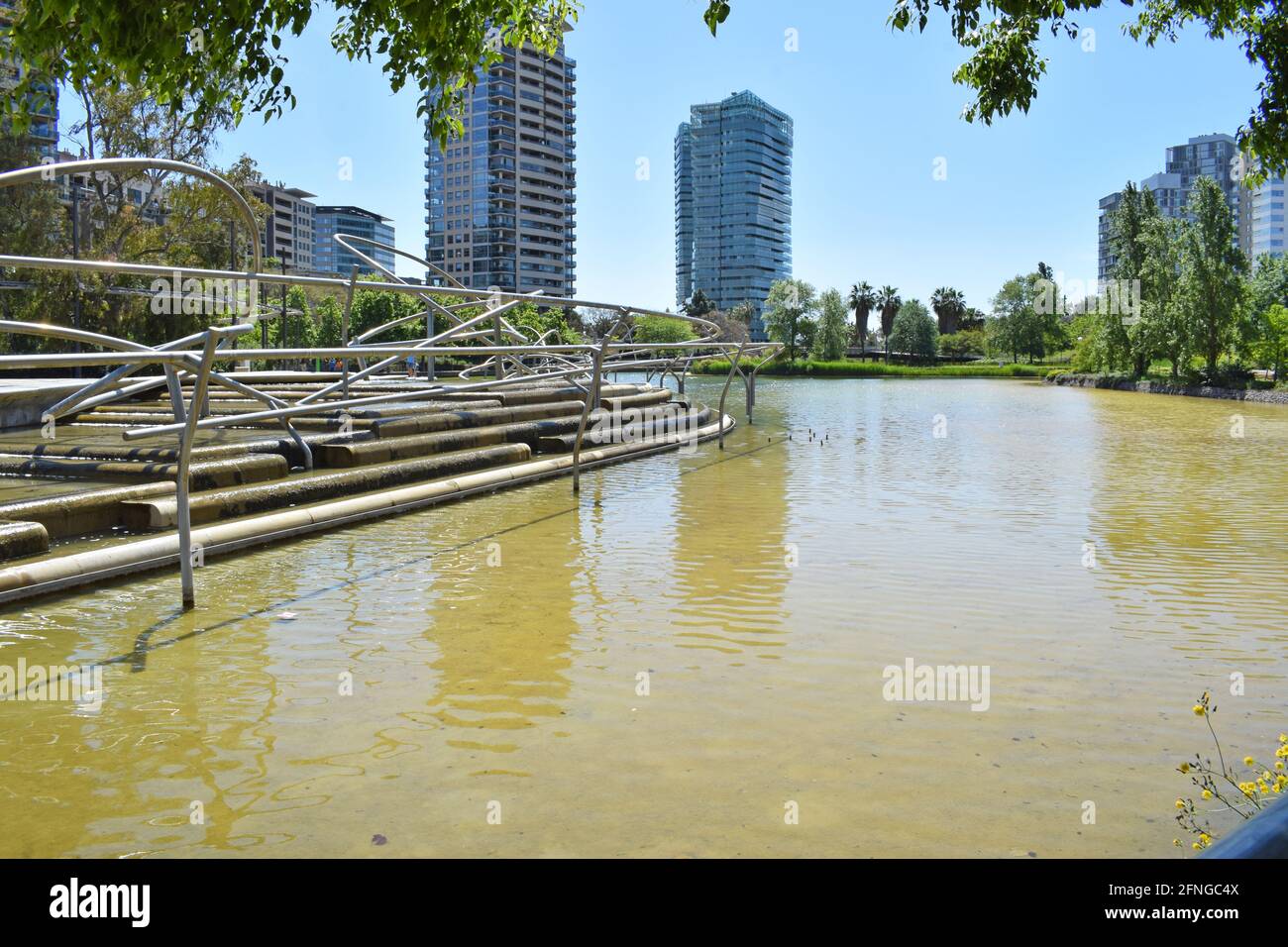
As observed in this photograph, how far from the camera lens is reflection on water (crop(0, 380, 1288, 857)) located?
11.6ft

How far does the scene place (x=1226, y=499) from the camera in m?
12.5

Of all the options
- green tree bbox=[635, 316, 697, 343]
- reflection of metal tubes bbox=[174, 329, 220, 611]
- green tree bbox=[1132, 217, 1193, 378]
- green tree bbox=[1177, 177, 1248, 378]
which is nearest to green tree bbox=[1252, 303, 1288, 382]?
green tree bbox=[1177, 177, 1248, 378]

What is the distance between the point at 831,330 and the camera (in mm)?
116625

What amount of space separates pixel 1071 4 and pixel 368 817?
5.40m

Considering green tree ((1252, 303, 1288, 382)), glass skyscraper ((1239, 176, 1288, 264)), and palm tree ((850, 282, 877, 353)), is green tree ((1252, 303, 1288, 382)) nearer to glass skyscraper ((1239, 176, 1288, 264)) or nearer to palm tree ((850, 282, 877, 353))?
palm tree ((850, 282, 877, 353))

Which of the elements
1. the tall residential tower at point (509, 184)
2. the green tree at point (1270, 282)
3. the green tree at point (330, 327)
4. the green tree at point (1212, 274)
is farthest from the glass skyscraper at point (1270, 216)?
the green tree at point (330, 327)

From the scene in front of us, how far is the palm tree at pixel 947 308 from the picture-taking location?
152125 millimetres

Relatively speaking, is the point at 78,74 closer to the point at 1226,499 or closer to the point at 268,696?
the point at 268,696

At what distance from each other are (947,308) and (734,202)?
42.2 metres

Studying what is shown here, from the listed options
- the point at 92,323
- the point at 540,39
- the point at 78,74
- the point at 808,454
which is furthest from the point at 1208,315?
the point at 78,74

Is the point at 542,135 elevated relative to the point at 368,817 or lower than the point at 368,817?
elevated

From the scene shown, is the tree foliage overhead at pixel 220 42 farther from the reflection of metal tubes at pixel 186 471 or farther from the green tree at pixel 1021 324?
the green tree at pixel 1021 324

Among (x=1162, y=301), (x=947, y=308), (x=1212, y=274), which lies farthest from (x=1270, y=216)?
(x=1212, y=274)

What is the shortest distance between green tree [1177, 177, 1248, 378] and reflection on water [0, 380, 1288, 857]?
46611 millimetres
